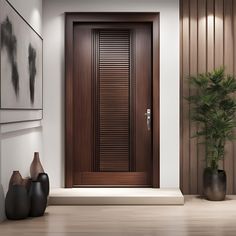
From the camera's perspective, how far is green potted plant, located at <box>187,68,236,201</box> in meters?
5.89

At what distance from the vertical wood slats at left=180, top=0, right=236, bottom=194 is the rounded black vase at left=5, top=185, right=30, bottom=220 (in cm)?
244

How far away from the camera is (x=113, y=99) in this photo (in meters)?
6.34

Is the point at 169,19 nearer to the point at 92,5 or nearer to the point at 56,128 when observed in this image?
the point at 92,5

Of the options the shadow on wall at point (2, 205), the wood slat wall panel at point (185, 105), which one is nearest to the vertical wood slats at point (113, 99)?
the wood slat wall panel at point (185, 105)

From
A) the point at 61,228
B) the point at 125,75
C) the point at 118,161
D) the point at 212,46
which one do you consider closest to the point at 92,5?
the point at 125,75

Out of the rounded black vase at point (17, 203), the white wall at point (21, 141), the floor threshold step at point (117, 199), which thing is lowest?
the floor threshold step at point (117, 199)

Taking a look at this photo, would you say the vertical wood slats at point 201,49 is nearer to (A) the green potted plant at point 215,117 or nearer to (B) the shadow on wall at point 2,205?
(A) the green potted plant at point 215,117

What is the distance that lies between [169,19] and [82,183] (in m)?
2.42

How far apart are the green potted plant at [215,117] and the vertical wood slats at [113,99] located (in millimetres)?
868

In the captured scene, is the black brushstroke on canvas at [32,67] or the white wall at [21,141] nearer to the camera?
the white wall at [21,141]

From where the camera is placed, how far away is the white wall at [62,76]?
20.5 ft

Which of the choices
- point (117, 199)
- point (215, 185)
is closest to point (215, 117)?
point (215, 185)

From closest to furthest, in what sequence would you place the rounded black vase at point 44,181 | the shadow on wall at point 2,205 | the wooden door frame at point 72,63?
the shadow on wall at point 2,205, the rounded black vase at point 44,181, the wooden door frame at point 72,63

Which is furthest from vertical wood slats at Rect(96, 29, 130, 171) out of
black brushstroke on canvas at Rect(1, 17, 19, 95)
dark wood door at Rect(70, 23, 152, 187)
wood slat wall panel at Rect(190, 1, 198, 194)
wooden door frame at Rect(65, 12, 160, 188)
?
black brushstroke on canvas at Rect(1, 17, 19, 95)
